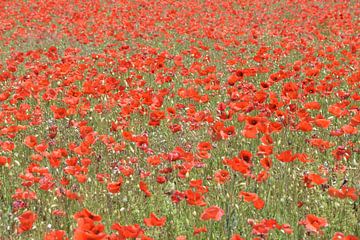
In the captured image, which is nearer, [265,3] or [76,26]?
[76,26]

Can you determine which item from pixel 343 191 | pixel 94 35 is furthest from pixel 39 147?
pixel 94 35

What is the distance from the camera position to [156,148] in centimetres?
579

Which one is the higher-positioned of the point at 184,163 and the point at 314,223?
the point at 314,223

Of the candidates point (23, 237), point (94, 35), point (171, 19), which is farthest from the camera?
point (171, 19)

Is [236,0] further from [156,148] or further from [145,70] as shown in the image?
[156,148]

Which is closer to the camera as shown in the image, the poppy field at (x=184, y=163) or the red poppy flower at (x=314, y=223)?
the red poppy flower at (x=314, y=223)

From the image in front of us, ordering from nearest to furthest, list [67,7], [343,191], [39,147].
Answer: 1. [343,191]
2. [39,147]
3. [67,7]

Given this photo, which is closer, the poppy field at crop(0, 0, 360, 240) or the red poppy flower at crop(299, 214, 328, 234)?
the red poppy flower at crop(299, 214, 328, 234)

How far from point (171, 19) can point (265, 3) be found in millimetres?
4893

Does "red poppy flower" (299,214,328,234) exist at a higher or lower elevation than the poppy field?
higher

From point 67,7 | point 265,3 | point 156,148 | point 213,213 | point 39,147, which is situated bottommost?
point 67,7

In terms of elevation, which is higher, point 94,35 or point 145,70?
point 145,70

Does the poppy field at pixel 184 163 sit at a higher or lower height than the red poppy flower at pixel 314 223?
lower

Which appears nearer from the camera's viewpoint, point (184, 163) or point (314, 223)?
point (314, 223)
